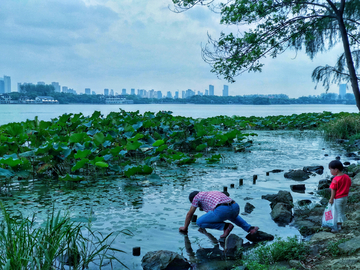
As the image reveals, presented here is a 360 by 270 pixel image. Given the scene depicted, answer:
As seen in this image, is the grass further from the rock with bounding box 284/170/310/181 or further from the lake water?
the rock with bounding box 284/170/310/181

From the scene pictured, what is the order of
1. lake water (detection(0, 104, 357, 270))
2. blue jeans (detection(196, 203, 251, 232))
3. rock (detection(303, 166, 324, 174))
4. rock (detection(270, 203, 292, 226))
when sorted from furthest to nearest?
rock (detection(303, 166, 324, 174)), rock (detection(270, 203, 292, 226)), lake water (detection(0, 104, 357, 270)), blue jeans (detection(196, 203, 251, 232))

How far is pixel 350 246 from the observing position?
9.75 feet

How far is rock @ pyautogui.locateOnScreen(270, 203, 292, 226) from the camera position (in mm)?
4391

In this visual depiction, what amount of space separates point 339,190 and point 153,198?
286cm

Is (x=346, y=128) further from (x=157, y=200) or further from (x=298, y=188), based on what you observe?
(x=157, y=200)

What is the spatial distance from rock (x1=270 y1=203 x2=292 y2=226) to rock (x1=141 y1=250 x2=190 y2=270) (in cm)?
171

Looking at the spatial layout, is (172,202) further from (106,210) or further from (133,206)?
(106,210)

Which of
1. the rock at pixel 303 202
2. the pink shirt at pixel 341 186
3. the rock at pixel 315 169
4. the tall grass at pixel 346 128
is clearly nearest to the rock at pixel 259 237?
the pink shirt at pixel 341 186

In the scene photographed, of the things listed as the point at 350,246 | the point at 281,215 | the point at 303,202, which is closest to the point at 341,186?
the point at 350,246

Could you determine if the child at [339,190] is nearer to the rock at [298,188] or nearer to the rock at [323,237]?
the rock at [323,237]

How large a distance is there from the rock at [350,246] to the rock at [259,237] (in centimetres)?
93

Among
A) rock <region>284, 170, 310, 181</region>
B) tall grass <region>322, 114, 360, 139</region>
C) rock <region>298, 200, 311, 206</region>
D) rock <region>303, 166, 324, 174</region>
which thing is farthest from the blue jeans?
tall grass <region>322, 114, 360, 139</region>

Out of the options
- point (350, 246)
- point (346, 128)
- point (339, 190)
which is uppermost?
point (346, 128)

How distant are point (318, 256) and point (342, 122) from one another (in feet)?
39.6
